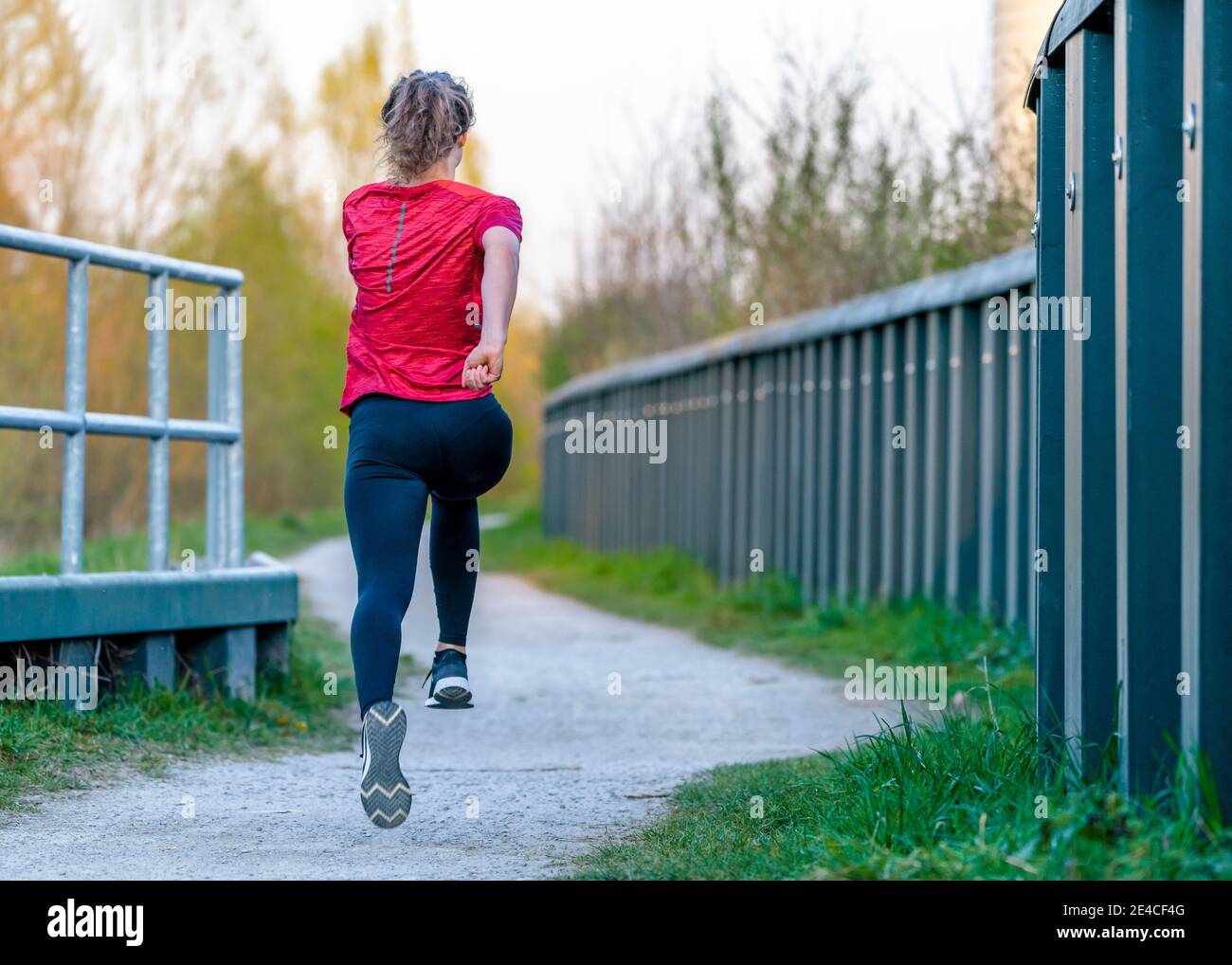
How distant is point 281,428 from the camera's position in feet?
89.1

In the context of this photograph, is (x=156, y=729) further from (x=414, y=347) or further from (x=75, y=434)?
(x=414, y=347)

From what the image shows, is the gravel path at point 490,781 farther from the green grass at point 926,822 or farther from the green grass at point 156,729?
the green grass at point 926,822

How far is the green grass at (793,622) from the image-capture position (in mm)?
7852

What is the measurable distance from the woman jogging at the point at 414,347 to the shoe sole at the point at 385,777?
0.10 meters

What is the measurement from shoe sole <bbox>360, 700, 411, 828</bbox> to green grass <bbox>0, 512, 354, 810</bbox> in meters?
1.25

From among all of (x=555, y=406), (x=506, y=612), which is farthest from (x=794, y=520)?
(x=555, y=406)

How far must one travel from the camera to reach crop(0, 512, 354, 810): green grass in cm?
477

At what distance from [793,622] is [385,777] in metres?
6.95

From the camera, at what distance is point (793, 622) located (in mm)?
10430

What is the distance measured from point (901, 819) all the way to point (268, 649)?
142 inches

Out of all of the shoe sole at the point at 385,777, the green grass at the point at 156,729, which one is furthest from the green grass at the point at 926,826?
the green grass at the point at 156,729

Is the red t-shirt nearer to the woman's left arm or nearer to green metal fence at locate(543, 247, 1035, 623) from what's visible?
the woman's left arm

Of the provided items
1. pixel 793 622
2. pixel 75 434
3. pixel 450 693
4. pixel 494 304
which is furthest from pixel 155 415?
pixel 793 622

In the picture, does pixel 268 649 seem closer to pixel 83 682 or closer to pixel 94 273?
pixel 83 682
